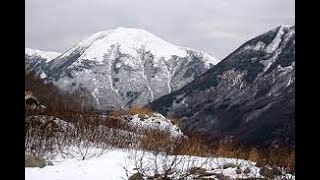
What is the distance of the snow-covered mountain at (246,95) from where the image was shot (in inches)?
4604

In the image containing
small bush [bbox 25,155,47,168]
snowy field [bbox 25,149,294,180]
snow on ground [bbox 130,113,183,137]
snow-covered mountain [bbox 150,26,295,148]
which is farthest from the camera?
snow-covered mountain [bbox 150,26,295,148]

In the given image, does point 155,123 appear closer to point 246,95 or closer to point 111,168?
point 111,168

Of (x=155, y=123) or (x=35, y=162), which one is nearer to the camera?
(x=35, y=162)

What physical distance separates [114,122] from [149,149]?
14.6ft

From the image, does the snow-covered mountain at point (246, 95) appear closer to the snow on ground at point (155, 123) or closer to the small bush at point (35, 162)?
the snow on ground at point (155, 123)

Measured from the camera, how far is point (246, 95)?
154m

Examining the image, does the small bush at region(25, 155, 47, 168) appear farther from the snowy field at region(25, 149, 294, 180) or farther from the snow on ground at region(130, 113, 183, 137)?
the snow on ground at region(130, 113, 183, 137)

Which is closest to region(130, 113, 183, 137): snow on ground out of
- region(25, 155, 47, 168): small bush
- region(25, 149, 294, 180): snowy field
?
region(25, 149, 294, 180): snowy field

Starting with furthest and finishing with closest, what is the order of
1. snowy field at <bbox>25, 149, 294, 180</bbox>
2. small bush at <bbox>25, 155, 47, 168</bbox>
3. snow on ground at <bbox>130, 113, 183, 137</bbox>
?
snow on ground at <bbox>130, 113, 183, 137</bbox>, small bush at <bbox>25, 155, 47, 168</bbox>, snowy field at <bbox>25, 149, 294, 180</bbox>

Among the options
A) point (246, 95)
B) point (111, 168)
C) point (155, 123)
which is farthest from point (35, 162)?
point (246, 95)

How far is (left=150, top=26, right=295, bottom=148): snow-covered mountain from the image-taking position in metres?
117

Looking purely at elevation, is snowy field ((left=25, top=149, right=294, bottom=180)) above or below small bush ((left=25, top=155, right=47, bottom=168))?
below

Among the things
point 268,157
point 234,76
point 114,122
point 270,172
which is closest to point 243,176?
point 270,172
